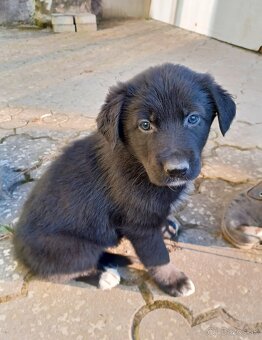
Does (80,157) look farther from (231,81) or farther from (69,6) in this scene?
(69,6)

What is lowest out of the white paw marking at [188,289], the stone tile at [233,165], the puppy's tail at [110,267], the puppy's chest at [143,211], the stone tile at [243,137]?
the stone tile at [243,137]

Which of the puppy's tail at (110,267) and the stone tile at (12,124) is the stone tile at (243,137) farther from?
the stone tile at (12,124)

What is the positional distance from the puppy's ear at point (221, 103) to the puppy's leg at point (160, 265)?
0.51 meters

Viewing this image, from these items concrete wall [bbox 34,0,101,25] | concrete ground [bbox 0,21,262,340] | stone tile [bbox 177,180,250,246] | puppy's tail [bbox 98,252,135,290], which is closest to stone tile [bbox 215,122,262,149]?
concrete ground [bbox 0,21,262,340]

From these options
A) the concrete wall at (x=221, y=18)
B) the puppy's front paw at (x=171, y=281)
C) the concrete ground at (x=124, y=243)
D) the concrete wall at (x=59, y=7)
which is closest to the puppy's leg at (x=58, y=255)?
the concrete ground at (x=124, y=243)

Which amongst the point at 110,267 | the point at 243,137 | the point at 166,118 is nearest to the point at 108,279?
the point at 110,267

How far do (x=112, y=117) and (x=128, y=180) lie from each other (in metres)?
0.26

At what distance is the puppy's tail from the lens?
1.51m

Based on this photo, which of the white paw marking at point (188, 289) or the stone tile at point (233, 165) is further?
the stone tile at point (233, 165)

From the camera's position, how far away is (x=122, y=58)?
4152mm

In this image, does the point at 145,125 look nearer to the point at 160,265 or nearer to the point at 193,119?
the point at 193,119

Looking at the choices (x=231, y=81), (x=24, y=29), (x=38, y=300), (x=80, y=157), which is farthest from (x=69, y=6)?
(x=38, y=300)

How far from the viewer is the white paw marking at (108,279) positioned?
4.95ft

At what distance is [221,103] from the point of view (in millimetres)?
1341
